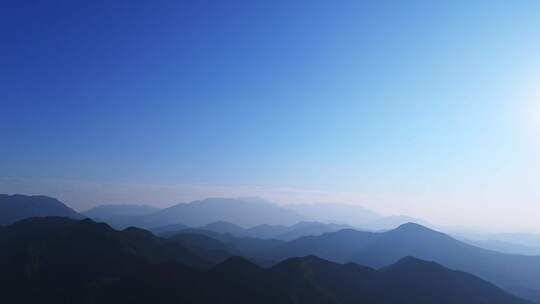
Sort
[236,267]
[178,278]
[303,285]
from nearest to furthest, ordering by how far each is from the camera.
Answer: [178,278]
[303,285]
[236,267]

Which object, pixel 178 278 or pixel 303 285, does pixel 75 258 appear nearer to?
pixel 178 278

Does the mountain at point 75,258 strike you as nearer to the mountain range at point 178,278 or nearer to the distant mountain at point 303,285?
the mountain range at point 178,278

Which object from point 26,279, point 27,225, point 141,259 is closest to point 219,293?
point 141,259

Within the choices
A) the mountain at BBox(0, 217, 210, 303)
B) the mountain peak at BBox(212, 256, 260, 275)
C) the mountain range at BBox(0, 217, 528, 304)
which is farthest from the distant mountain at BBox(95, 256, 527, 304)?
the mountain at BBox(0, 217, 210, 303)

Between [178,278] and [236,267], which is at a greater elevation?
[236,267]

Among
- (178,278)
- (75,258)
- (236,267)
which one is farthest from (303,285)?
(75,258)

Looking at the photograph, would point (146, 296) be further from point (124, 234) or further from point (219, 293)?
point (124, 234)

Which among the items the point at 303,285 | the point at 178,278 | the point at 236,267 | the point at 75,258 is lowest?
the point at 303,285

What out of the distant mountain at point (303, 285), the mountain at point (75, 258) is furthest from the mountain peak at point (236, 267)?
the mountain at point (75, 258)
